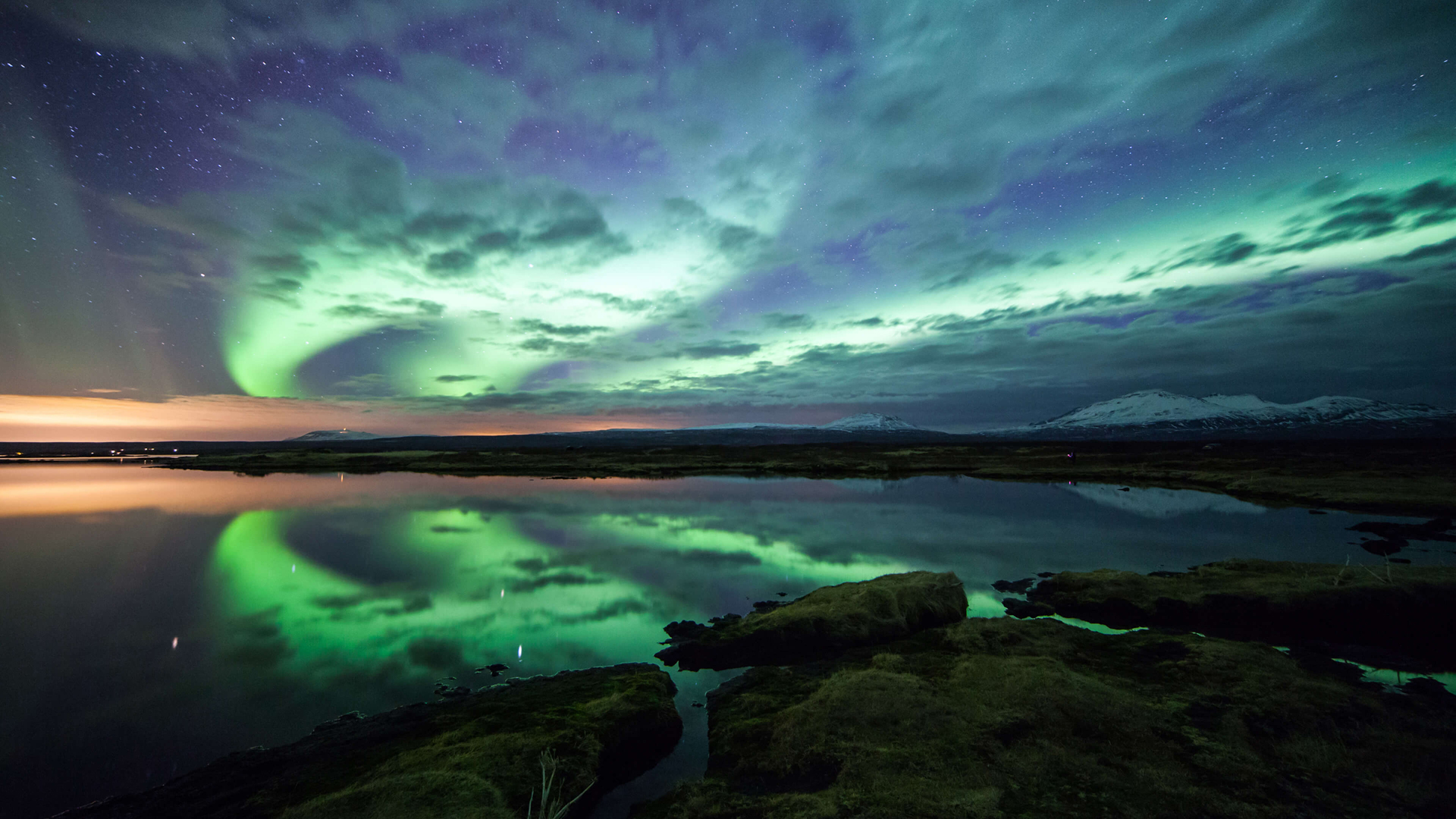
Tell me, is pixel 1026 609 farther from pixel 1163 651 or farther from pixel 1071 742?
pixel 1071 742

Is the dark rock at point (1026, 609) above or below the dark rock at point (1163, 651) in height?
below

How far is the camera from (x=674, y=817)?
7461mm

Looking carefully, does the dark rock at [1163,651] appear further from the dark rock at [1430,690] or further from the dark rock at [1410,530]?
the dark rock at [1410,530]

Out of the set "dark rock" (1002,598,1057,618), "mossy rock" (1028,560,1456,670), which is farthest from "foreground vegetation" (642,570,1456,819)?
"dark rock" (1002,598,1057,618)

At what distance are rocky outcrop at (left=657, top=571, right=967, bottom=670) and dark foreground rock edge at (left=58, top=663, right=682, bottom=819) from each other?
2.76 metres

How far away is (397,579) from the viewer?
22.1 m

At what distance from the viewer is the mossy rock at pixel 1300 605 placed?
14.1m

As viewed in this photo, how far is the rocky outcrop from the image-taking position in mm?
14039

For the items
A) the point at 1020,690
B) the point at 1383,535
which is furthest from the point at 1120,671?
the point at 1383,535

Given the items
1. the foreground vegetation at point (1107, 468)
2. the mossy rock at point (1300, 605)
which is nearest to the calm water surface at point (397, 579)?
the mossy rock at point (1300, 605)

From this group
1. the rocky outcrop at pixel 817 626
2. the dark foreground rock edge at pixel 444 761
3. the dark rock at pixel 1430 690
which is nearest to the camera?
the dark foreground rock edge at pixel 444 761

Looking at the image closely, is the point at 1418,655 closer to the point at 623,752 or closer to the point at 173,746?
the point at 623,752

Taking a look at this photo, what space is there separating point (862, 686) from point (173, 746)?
1393cm

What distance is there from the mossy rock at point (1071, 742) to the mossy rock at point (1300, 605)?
157 inches
